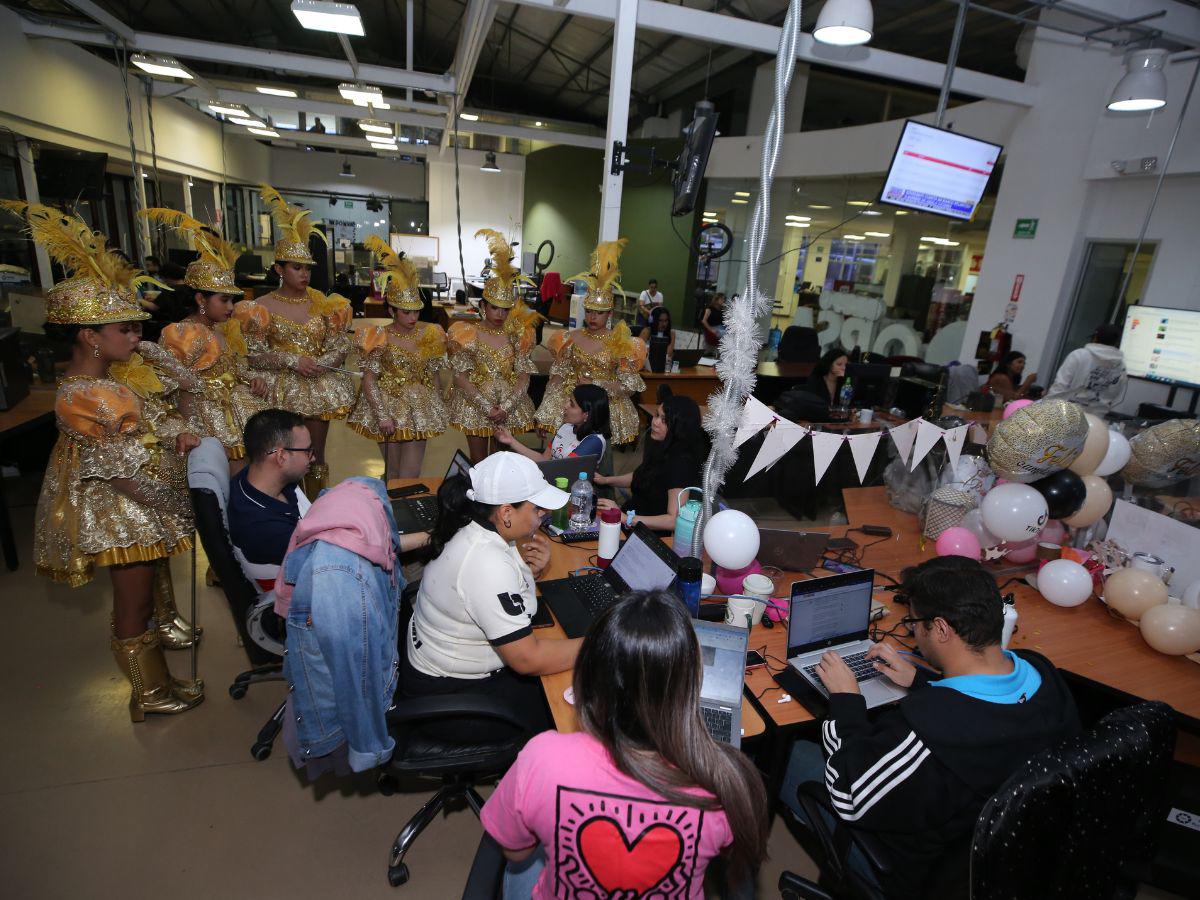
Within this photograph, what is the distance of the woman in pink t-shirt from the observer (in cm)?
114

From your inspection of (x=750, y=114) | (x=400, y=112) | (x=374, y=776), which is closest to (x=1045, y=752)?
(x=374, y=776)

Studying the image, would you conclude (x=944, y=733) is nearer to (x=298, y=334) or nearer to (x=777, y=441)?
(x=777, y=441)

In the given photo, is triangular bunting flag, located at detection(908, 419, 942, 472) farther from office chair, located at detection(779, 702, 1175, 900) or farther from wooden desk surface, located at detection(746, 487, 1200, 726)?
office chair, located at detection(779, 702, 1175, 900)

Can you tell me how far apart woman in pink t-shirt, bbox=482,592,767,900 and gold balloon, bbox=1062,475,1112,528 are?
102 inches

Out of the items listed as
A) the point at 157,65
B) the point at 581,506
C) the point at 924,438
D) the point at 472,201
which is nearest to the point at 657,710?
the point at 581,506

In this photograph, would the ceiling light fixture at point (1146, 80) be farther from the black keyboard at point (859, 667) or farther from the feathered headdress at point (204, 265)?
the feathered headdress at point (204, 265)

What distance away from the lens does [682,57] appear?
399 inches

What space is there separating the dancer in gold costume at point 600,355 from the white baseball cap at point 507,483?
7.96 feet

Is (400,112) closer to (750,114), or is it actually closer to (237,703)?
(750,114)

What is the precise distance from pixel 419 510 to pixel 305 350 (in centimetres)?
175

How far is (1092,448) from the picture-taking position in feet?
9.43

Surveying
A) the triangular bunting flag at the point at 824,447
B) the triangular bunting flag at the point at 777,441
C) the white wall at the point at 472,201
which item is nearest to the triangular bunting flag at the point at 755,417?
the triangular bunting flag at the point at 777,441

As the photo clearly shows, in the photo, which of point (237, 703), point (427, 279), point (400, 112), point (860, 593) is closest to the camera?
point (860, 593)

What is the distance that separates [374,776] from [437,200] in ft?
50.4
